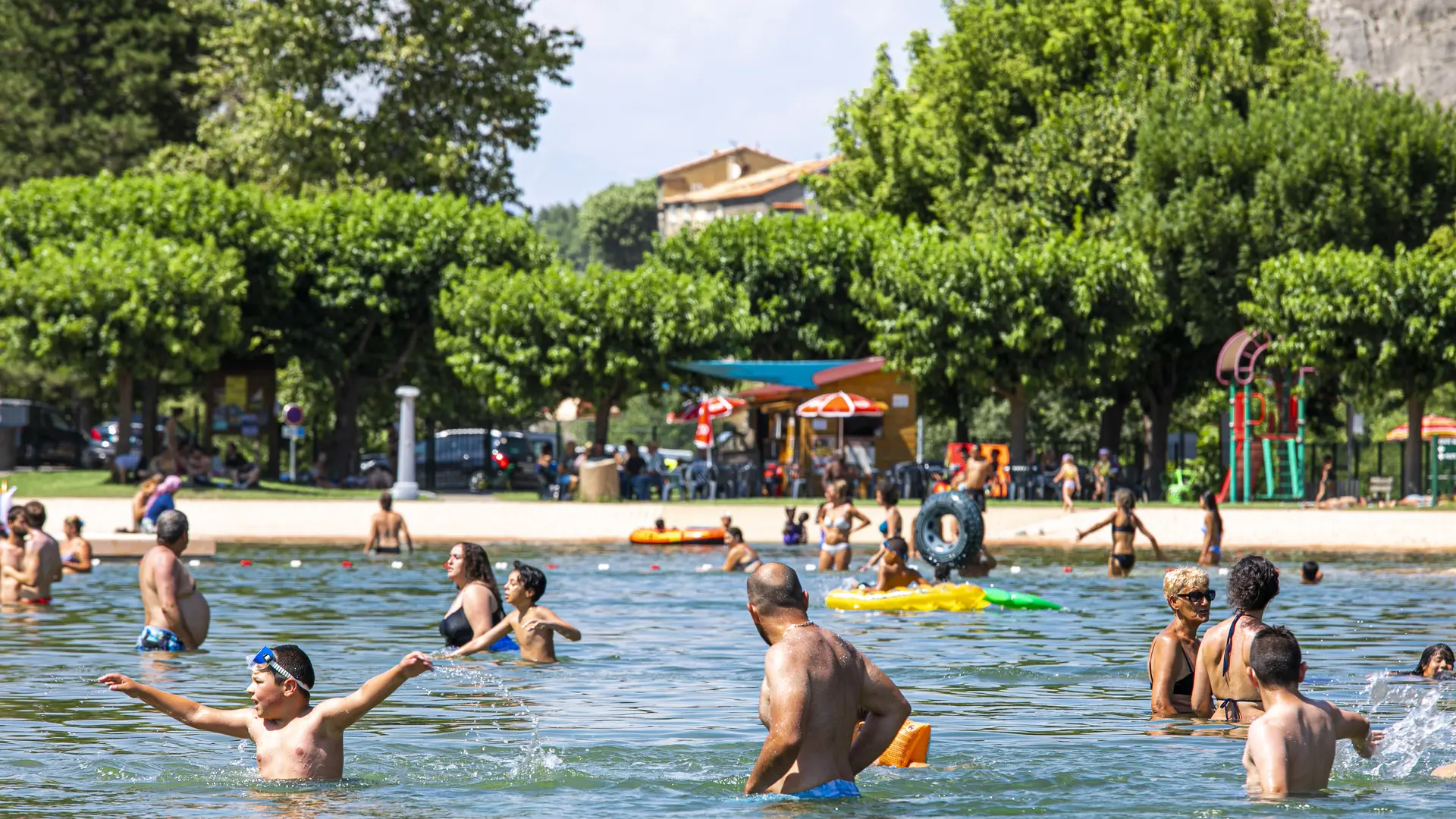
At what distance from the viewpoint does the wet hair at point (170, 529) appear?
580 inches

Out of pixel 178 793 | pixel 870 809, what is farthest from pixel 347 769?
pixel 870 809

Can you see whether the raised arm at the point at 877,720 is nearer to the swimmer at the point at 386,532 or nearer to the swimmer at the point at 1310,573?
the swimmer at the point at 1310,573

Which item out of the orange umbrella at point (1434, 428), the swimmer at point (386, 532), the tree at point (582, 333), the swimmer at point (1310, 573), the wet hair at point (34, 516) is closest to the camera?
the wet hair at point (34, 516)

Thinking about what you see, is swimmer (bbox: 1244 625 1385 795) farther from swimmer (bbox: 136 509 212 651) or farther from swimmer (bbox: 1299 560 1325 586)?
swimmer (bbox: 1299 560 1325 586)

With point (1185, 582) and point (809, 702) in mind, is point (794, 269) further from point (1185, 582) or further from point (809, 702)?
point (809, 702)

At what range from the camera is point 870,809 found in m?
9.20

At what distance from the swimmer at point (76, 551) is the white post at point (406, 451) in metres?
17.2

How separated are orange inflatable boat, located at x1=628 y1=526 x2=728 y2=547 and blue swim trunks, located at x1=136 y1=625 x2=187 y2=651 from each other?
16946 mm

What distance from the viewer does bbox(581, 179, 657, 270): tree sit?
140 metres

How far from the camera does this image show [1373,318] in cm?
4162

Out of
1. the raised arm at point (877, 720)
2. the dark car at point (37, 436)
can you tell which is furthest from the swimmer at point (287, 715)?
the dark car at point (37, 436)

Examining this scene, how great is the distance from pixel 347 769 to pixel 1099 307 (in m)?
36.7

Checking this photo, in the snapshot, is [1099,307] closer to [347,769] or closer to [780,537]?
[780,537]

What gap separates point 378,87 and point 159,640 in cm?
4095
